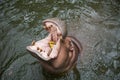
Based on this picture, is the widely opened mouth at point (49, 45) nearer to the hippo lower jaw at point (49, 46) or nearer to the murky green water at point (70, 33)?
the hippo lower jaw at point (49, 46)

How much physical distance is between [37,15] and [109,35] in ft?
5.33

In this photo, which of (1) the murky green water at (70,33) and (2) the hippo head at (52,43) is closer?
(2) the hippo head at (52,43)

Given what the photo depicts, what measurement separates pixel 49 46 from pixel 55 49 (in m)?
0.28

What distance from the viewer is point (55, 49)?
10.0 ft

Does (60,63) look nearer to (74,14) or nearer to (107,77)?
(107,77)

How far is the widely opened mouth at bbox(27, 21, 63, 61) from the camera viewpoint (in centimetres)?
300

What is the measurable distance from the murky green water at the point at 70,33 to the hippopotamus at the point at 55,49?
32 cm

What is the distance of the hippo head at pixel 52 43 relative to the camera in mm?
2994

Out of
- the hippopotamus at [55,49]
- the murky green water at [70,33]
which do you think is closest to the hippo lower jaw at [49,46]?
the hippopotamus at [55,49]

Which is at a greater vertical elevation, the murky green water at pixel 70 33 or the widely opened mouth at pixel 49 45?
the widely opened mouth at pixel 49 45

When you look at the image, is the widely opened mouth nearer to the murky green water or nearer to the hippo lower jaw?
the hippo lower jaw

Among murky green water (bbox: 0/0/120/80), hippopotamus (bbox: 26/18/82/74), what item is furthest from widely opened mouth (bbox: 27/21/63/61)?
murky green water (bbox: 0/0/120/80)

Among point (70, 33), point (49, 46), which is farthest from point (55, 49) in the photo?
point (70, 33)

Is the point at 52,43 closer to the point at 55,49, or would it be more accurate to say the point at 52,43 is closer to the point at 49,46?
the point at 49,46
